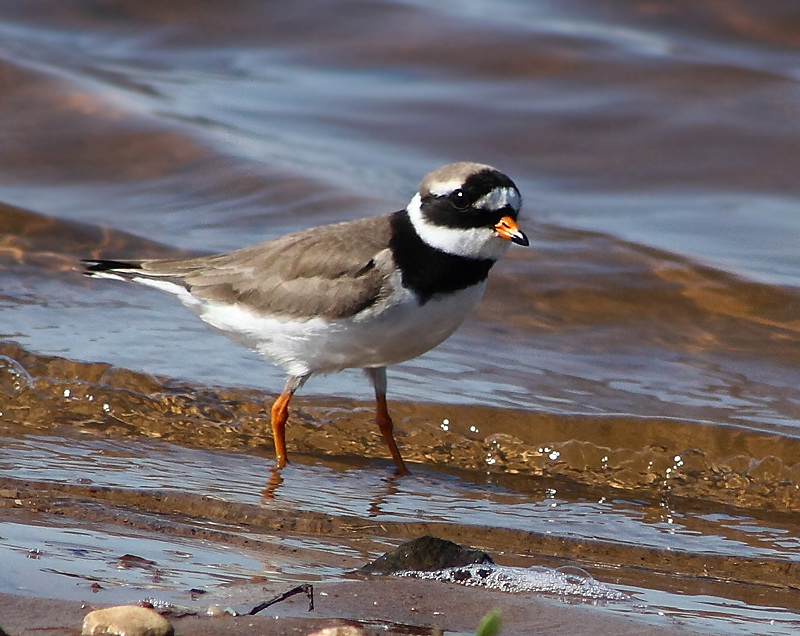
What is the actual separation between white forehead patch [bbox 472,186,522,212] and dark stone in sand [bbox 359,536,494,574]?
5.91ft

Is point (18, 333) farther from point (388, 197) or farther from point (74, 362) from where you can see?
point (388, 197)

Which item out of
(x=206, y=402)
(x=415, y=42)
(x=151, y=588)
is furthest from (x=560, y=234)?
(x=151, y=588)

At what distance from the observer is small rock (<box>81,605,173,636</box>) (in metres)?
3.05

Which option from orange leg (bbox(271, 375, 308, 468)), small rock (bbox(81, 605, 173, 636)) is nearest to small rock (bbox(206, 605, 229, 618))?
small rock (bbox(81, 605, 173, 636))

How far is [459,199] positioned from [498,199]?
0.17m

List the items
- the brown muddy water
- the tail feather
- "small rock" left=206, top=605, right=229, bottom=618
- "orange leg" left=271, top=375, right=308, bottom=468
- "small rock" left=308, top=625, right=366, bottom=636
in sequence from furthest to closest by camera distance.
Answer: the tail feather, "orange leg" left=271, top=375, right=308, bottom=468, the brown muddy water, "small rock" left=206, top=605, right=229, bottom=618, "small rock" left=308, top=625, right=366, bottom=636

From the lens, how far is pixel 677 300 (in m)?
7.92

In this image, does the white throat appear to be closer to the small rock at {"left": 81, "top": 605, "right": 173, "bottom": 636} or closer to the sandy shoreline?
the sandy shoreline

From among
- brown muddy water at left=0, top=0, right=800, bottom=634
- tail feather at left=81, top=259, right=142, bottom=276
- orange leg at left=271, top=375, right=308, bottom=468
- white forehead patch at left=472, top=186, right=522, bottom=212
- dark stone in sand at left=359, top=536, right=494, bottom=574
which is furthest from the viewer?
tail feather at left=81, top=259, right=142, bottom=276

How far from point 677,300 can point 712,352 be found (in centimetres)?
74

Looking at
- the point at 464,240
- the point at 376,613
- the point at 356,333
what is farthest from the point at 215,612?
the point at 464,240

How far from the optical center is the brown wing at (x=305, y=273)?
5.48 meters

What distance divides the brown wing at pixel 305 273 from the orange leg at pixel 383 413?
1.72 ft

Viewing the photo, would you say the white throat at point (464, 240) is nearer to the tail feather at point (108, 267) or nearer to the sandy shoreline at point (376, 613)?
the tail feather at point (108, 267)
